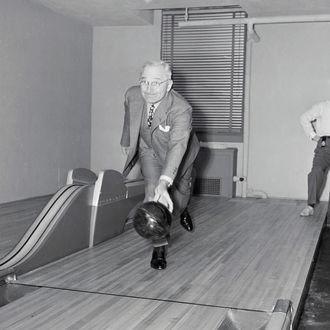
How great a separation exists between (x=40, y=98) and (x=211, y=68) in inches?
98.7

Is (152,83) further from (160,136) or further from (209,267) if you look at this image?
(209,267)

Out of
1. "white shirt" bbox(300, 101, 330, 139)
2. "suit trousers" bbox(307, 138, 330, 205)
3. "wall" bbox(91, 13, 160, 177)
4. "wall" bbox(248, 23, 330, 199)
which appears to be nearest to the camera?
"suit trousers" bbox(307, 138, 330, 205)

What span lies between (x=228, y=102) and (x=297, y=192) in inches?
64.0

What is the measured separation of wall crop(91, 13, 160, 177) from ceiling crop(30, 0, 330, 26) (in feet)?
1.74

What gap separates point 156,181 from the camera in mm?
3627

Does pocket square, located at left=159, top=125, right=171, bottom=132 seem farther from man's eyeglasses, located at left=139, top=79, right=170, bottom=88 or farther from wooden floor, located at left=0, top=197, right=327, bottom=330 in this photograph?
wooden floor, located at left=0, top=197, right=327, bottom=330

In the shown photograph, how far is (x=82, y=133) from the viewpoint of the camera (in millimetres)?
8203

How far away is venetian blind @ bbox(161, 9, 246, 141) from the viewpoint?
305 inches

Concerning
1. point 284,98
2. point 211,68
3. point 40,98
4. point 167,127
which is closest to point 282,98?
point 284,98

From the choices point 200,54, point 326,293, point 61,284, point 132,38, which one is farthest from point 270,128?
point 61,284

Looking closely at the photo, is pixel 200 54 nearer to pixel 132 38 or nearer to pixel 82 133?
pixel 132 38

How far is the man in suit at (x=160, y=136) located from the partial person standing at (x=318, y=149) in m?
2.66

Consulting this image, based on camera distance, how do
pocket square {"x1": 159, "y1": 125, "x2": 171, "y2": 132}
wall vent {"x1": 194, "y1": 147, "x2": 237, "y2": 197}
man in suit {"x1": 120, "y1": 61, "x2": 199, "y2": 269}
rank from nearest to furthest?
man in suit {"x1": 120, "y1": 61, "x2": 199, "y2": 269} → pocket square {"x1": 159, "y1": 125, "x2": 171, "y2": 132} → wall vent {"x1": 194, "y1": 147, "x2": 237, "y2": 197}

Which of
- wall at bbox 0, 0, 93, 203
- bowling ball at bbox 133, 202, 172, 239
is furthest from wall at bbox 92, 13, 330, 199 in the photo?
bowling ball at bbox 133, 202, 172, 239
